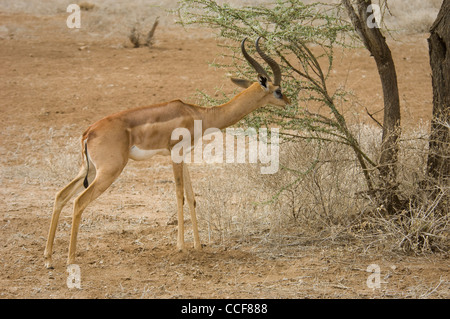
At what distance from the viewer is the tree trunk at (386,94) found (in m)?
6.04

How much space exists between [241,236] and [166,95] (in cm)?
658

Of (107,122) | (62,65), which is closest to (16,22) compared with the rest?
(62,65)

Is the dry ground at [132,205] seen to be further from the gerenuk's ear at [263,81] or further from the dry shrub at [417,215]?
the gerenuk's ear at [263,81]

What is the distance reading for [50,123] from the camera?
11.6m

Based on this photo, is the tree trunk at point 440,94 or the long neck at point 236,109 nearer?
the tree trunk at point 440,94

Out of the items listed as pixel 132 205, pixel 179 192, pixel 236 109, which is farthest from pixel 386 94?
pixel 132 205

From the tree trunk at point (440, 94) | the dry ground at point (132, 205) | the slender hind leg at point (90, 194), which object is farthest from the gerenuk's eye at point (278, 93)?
the slender hind leg at point (90, 194)

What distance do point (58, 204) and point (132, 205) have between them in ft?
7.70

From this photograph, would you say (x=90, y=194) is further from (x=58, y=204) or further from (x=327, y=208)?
(x=327, y=208)

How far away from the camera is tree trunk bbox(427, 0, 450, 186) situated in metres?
5.81

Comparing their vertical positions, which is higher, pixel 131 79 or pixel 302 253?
pixel 131 79

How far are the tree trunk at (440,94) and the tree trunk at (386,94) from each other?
345 mm

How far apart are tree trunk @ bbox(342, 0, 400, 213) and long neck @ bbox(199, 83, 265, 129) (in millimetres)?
1109
